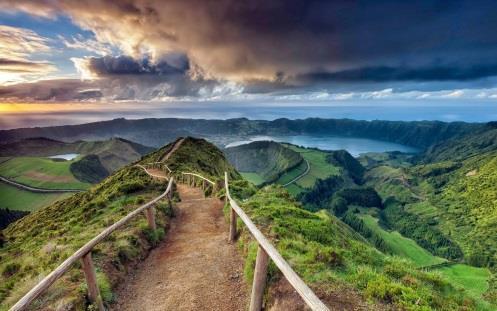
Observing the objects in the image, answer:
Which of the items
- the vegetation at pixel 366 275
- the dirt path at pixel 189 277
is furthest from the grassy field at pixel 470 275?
the dirt path at pixel 189 277

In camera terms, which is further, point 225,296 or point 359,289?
point 225,296

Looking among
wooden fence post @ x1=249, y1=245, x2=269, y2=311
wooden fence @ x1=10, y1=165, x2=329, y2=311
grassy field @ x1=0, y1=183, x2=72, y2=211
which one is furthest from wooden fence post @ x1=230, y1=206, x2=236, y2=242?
grassy field @ x1=0, y1=183, x2=72, y2=211

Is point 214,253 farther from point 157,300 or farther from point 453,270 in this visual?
point 453,270

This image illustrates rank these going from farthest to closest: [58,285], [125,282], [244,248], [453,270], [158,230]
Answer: [453,270]
[158,230]
[244,248]
[125,282]
[58,285]

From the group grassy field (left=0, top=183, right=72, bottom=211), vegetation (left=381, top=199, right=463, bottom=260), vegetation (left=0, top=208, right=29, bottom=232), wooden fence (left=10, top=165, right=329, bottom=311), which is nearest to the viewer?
wooden fence (left=10, top=165, right=329, bottom=311)

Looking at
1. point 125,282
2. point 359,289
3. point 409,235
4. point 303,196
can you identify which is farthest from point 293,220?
point 303,196

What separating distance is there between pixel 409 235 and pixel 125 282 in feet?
→ 599

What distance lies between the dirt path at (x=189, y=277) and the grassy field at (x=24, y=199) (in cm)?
16475

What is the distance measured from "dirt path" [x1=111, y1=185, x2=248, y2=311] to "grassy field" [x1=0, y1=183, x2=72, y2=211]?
16475 cm

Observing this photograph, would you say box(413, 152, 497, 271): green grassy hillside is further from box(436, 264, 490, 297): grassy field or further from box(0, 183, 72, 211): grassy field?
box(0, 183, 72, 211): grassy field

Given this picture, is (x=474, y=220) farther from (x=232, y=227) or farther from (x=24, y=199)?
(x=24, y=199)

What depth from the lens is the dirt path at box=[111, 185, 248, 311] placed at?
7.75 m

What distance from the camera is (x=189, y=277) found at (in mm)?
9188

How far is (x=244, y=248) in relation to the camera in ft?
33.7
